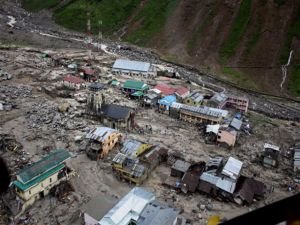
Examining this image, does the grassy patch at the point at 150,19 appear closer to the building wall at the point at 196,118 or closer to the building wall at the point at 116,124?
the building wall at the point at 196,118

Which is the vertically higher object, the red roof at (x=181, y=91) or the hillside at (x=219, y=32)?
the hillside at (x=219, y=32)

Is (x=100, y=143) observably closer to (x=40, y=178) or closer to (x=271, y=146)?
(x=40, y=178)

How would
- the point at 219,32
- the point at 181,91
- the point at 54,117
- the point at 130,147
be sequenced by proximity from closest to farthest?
1. the point at 130,147
2. the point at 54,117
3. the point at 181,91
4. the point at 219,32

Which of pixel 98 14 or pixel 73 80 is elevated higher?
pixel 98 14

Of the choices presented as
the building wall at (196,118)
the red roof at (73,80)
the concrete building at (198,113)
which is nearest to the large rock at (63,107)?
the red roof at (73,80)

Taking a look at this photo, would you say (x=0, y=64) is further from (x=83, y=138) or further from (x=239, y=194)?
(x=239, y=194)

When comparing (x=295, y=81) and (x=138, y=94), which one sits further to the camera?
(x=295, y=81)

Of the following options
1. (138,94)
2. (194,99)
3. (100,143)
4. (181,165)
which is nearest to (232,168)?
(181,165)

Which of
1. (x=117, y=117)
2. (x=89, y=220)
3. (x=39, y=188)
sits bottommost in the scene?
(x=89, y=220)
